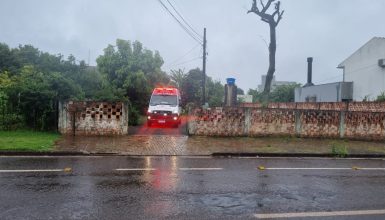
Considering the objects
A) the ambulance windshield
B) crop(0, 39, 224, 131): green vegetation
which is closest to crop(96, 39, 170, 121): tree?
crop(0, 39, 224, 131): green vegetation

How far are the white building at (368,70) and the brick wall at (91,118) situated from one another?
24.1m

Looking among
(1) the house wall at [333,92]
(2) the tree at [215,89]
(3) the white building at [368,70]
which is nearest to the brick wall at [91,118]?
(3) the white building at [368,70]

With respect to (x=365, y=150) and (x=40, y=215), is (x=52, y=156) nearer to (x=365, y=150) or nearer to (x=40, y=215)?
(x=40, y=215)

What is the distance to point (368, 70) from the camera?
1374 inches

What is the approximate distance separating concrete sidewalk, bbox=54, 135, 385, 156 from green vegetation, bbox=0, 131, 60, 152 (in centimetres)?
45

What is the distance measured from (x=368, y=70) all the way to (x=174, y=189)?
1293 inches

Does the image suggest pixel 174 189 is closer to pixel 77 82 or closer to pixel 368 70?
Result: pixel 77 82

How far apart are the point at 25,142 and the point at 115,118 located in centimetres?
416

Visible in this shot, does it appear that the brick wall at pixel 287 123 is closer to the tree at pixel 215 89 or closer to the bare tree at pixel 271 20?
the bare tree at pixel 271 20

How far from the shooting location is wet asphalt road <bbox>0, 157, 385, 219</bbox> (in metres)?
5.77

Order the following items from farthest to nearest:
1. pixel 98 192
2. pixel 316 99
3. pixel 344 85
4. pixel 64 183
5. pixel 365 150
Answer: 1. pixel 316 99
2. pixel 344 85
3. pixel 365 150
4. pixel 64 183
5. pixel 98 192

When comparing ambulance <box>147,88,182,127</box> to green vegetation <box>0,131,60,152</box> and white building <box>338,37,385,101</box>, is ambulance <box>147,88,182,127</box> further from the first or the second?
white building <box>338,37,385,101</box>

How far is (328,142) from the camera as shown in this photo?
52.6 feet

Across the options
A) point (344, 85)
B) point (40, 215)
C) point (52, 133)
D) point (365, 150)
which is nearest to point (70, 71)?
point (52, 133)
